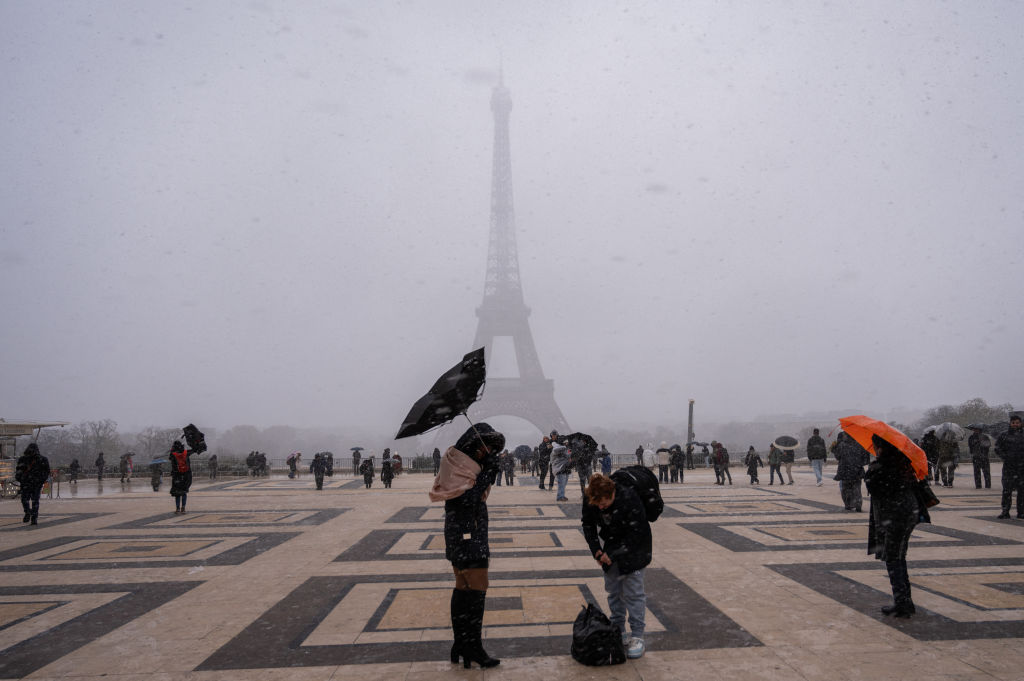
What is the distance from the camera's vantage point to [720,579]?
6359 mm

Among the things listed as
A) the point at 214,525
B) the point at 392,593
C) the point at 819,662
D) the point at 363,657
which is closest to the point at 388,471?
the point at 214,525

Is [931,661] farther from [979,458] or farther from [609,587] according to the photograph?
[979,458]

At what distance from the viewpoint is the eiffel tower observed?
6274cm

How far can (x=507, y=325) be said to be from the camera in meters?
66.6

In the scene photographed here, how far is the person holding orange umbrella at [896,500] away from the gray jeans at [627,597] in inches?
94.0

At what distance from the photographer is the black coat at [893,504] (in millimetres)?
5094

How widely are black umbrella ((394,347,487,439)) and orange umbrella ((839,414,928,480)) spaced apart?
3.42 m

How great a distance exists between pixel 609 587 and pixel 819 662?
1492 millimetres

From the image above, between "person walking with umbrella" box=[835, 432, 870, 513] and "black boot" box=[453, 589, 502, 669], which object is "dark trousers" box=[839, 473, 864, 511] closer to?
"person walking with umbrella" box=[835, 432, 870, 513]

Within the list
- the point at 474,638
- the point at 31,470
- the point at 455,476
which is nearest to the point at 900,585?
the point at 474,638

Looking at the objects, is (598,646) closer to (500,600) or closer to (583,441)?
(500,600)

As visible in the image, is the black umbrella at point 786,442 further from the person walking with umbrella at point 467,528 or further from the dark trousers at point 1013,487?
the person walking with umbrella at point 467,528

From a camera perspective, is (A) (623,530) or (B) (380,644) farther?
(B) (380,644)

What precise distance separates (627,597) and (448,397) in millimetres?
1980
